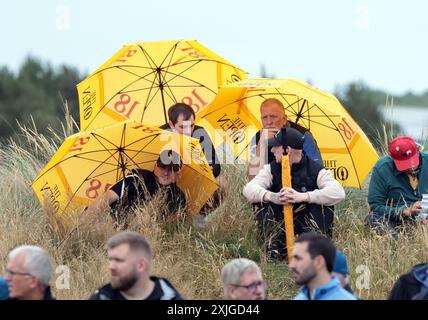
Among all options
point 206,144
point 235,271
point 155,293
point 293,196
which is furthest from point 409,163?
point 155,293

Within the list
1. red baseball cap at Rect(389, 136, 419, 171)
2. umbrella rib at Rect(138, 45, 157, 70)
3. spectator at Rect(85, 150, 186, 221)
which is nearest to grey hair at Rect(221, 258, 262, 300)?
spectator at Rect(85, 150, 186, 221)

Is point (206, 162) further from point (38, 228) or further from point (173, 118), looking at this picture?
point (38, 228)

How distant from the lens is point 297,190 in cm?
1141

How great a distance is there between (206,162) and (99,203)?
1092mm

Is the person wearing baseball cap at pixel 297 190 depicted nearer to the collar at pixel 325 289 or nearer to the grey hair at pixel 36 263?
the collar at pixel 325 289

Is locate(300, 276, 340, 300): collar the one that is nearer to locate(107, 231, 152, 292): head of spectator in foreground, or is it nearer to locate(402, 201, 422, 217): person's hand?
locate(107, 231, 152, 292): head of spectator in foreground

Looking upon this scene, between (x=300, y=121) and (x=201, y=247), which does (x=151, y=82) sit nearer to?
(x=300, y=121)

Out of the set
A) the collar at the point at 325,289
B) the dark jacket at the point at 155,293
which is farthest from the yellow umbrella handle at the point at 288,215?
the dark jacket at the point at 155,293

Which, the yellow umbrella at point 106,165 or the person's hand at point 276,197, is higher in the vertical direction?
the yellow umbrella at point 106,165

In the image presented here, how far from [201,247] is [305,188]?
1166 mm

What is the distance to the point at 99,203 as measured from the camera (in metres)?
11.6

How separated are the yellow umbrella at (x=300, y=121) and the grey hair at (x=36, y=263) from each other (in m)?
4.37

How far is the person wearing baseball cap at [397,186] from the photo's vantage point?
38.6ft

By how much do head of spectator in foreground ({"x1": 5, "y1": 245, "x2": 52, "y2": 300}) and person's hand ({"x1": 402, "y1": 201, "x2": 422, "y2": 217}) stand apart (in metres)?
4.16
